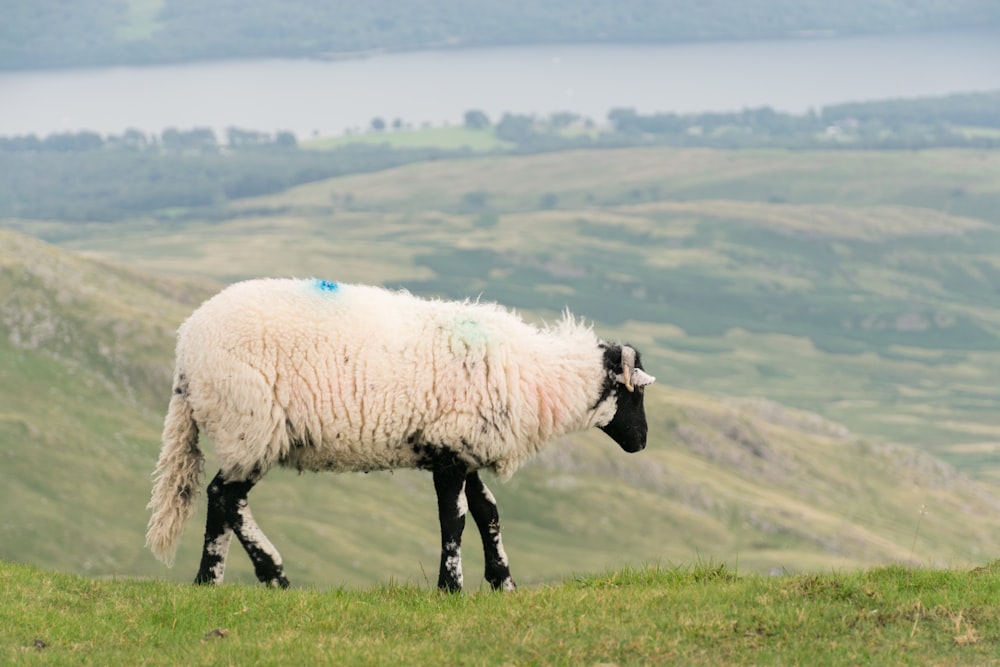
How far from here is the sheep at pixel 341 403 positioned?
1502 centimetres

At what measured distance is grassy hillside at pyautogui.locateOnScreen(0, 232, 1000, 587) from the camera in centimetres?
10712

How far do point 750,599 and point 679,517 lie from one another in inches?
4833

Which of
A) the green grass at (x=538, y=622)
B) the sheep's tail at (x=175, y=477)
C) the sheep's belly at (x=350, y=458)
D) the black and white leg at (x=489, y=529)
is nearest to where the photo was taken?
the green grass at (x=538, y=622)

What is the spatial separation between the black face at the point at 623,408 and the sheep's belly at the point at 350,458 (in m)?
2.62

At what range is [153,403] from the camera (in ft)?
424

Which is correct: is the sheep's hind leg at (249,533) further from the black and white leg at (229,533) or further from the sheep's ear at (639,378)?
the sheep's ear at (639,378)

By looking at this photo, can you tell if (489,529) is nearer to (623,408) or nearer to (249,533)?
(623,408)

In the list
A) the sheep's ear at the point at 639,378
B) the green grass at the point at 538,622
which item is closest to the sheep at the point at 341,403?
the sheep's ear at the point at 639,378

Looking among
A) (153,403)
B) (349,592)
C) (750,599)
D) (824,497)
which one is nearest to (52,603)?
(349,592)

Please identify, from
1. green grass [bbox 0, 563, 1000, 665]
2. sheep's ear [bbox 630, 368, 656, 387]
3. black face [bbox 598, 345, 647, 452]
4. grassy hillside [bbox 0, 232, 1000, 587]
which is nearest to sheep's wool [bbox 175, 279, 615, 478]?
black face [bbox 598, 345, 647, 452]

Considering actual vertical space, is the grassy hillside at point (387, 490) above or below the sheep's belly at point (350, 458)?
below

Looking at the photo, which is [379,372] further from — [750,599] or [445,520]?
[750,599]

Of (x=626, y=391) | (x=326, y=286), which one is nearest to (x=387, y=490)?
(x=626, y=391)

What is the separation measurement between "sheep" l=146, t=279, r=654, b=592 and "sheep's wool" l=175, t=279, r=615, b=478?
14mm
